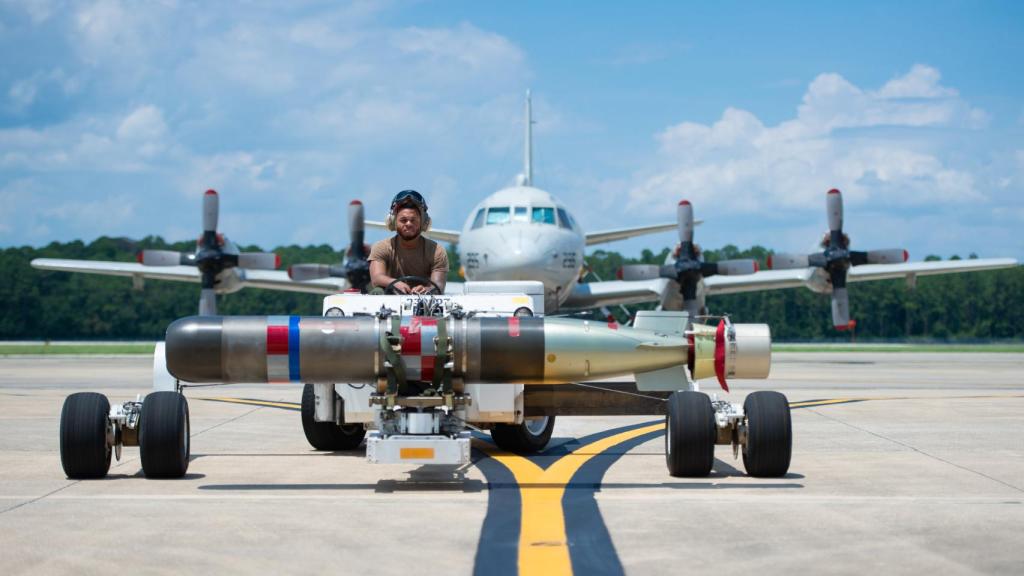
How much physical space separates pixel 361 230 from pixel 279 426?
1904 cm

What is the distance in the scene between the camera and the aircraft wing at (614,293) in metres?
34.2

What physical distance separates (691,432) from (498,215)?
65.9 feet

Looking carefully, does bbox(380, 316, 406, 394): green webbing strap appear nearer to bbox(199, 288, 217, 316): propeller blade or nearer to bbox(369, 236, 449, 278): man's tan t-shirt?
bbox(369, 236, 449, 278): man's tan t-shirt

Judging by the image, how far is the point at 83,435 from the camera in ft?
29.4

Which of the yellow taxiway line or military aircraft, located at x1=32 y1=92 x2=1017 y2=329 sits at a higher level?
military aircraft, located at x1=32 y1=92 x2=1017 y2=329

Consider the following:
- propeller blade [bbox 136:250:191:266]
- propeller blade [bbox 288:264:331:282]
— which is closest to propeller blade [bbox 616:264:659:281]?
propeller blade [bbox 288:264:331:282]

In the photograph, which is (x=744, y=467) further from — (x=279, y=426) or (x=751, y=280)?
(x=751, y=280)

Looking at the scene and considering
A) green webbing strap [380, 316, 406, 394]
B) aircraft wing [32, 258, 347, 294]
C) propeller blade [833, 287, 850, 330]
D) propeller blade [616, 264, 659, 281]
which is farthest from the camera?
aircraft wing [32, 258, 347, 294]

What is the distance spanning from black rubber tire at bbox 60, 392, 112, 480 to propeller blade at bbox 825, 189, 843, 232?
2912 cm

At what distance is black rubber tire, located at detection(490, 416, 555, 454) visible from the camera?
11242mm

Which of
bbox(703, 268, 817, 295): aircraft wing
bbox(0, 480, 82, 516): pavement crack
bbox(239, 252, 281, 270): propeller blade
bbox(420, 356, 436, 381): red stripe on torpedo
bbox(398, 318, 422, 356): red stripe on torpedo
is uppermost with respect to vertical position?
bbox(239, 252, 281, 270): propeller blade

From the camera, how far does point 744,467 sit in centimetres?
966

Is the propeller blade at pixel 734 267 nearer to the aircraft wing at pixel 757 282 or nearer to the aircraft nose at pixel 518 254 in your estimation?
the aircraft wing at pixel 757 282

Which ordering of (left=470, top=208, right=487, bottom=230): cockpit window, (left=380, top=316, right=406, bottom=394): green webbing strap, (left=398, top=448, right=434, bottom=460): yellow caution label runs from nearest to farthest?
(left=398, top=448, right=434, bottom=460): yellow caution label, (left=380, top=316, right=406, bottom=394): green webbing strap, (left=470, top=208, right=487, bottom=230): cockpit window
